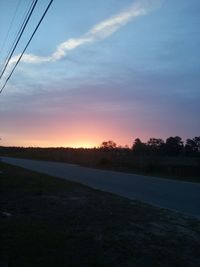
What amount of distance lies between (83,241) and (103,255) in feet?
3.86

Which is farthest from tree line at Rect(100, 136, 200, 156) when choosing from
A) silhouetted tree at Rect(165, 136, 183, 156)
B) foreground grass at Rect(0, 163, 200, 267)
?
foreground grass at Rect(0, 163, 200, 267)

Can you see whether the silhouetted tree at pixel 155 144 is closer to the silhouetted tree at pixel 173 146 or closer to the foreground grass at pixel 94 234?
the silhouetted tree at pixel 173 146

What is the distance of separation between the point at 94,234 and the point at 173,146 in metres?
94.6

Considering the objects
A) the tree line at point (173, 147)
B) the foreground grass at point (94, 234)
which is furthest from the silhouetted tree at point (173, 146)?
the foreground grass at point (94, 234)

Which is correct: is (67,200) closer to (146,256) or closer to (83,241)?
(83,241)

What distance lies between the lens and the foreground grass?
8.96m

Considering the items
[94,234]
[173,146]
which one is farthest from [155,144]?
[94,234]

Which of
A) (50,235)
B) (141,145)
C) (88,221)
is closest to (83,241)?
(50,235)

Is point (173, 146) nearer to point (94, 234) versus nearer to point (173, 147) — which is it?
point (173, 147)

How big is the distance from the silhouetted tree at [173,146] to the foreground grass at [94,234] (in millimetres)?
85783

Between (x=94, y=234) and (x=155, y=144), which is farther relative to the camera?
(x=155, y=144)

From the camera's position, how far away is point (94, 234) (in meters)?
11.2

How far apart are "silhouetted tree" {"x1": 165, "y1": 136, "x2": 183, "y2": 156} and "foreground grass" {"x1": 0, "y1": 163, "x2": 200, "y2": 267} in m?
85.8

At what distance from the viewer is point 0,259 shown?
8.79 m
